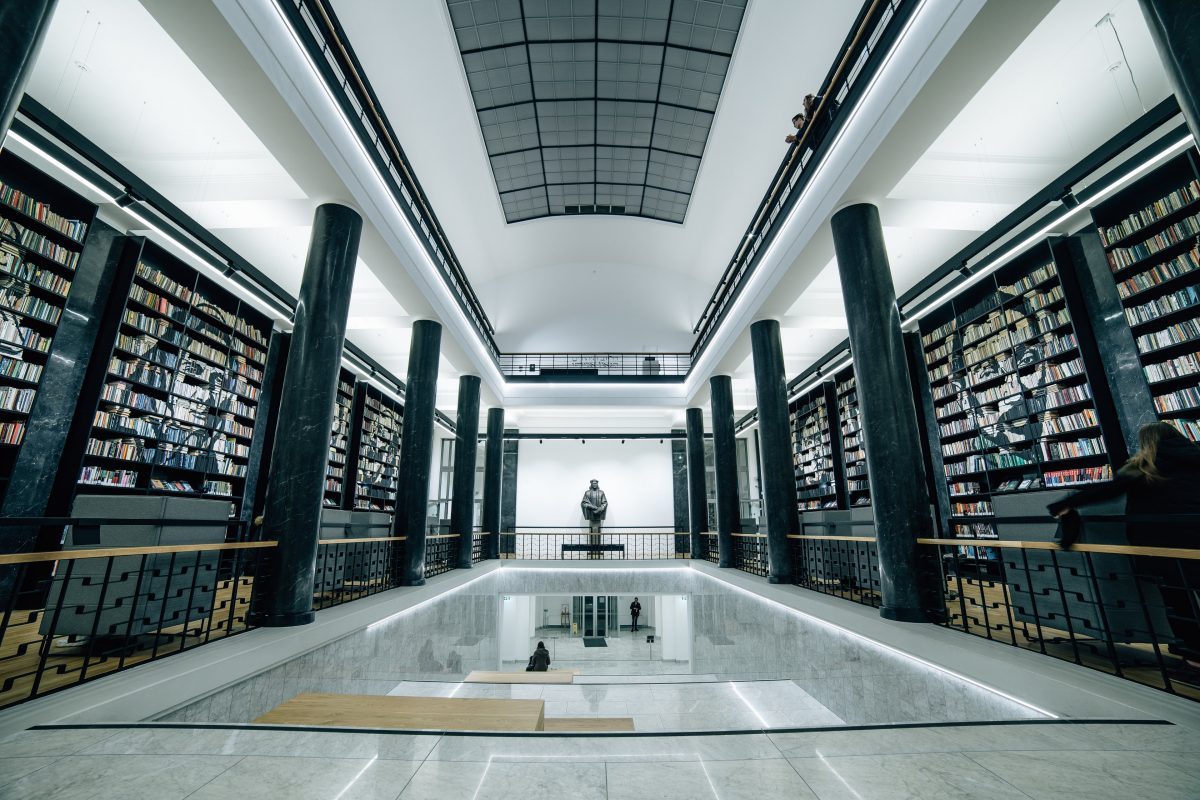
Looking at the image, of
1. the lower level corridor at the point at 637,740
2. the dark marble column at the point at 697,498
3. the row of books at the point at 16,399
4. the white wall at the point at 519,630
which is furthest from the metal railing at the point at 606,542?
the row of books at the point at 16,399

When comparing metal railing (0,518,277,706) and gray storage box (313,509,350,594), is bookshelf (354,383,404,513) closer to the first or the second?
gray storage box (313,509,350,594)

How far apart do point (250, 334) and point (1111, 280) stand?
1047 centimetres

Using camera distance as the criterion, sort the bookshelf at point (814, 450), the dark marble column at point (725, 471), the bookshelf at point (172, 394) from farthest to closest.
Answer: the bookshelf at point (814, 450) < the dark marble column at point (725, 471) < the bookshelf at point (172, 394)

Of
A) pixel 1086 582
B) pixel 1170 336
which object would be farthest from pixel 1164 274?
pixel 1086 582

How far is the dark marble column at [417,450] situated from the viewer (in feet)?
21.6

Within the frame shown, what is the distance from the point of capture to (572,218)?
12273 millimetres

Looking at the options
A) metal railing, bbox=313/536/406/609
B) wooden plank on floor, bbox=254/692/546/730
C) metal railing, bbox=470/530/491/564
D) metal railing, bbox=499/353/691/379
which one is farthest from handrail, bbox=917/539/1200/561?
metal railing, bbox=499/353/691/379

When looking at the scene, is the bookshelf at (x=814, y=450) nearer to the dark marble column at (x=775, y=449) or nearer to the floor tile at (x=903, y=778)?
the dark marble column at (x=775, y=449)

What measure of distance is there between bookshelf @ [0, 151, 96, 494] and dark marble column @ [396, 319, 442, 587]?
3.36 metres

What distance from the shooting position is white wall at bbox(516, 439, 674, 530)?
15266 mm

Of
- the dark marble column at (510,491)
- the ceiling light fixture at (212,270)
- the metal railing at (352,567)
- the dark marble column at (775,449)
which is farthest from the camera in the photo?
the dark marble column at (510,491)

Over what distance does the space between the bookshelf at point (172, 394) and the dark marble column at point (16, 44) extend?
437cm

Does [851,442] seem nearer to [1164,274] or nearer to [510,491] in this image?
[1164,274]

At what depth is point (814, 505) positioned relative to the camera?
39.8 ft
